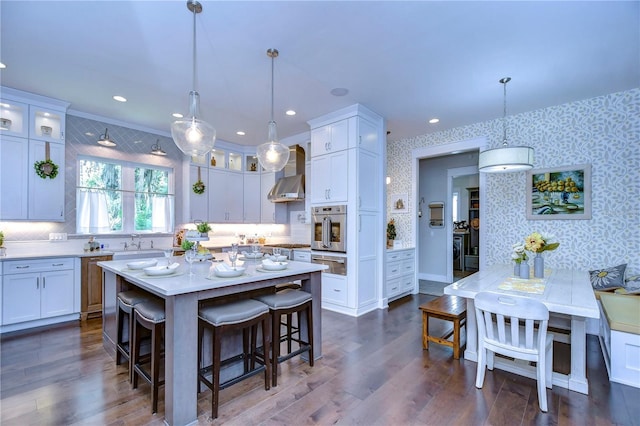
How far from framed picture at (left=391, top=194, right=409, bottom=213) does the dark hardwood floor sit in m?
3.02

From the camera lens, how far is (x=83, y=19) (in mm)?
2404

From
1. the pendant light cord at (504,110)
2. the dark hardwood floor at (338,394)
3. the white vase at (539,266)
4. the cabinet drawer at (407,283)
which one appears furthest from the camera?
the cabinet drawer at (407,283)

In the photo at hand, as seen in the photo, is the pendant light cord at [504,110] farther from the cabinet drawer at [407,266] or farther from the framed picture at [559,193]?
the cabinet drawer at [407,266]

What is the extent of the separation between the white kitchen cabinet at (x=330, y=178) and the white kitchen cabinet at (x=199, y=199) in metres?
2.27

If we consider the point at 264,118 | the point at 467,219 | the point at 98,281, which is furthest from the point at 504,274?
the point at 467,219

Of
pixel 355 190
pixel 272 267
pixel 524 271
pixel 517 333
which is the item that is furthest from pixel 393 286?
pixel 272 267

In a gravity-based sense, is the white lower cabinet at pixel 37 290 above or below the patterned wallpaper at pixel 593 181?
below

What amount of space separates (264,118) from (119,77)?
1911 mm

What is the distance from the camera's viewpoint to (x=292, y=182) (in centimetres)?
570

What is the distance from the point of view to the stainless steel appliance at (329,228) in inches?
171

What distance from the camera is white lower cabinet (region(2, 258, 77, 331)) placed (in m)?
3.53

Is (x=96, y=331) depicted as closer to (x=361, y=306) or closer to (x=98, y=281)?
(x=98, y=281)

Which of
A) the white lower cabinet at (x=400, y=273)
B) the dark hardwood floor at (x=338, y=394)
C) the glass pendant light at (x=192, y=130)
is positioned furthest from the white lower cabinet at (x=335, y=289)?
the glass pendant light at (x=192, y=130)

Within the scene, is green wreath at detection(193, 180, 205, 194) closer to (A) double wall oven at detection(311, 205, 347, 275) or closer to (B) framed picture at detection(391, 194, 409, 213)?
(A) double wall oven at detection(311, 205, 347, 275)
